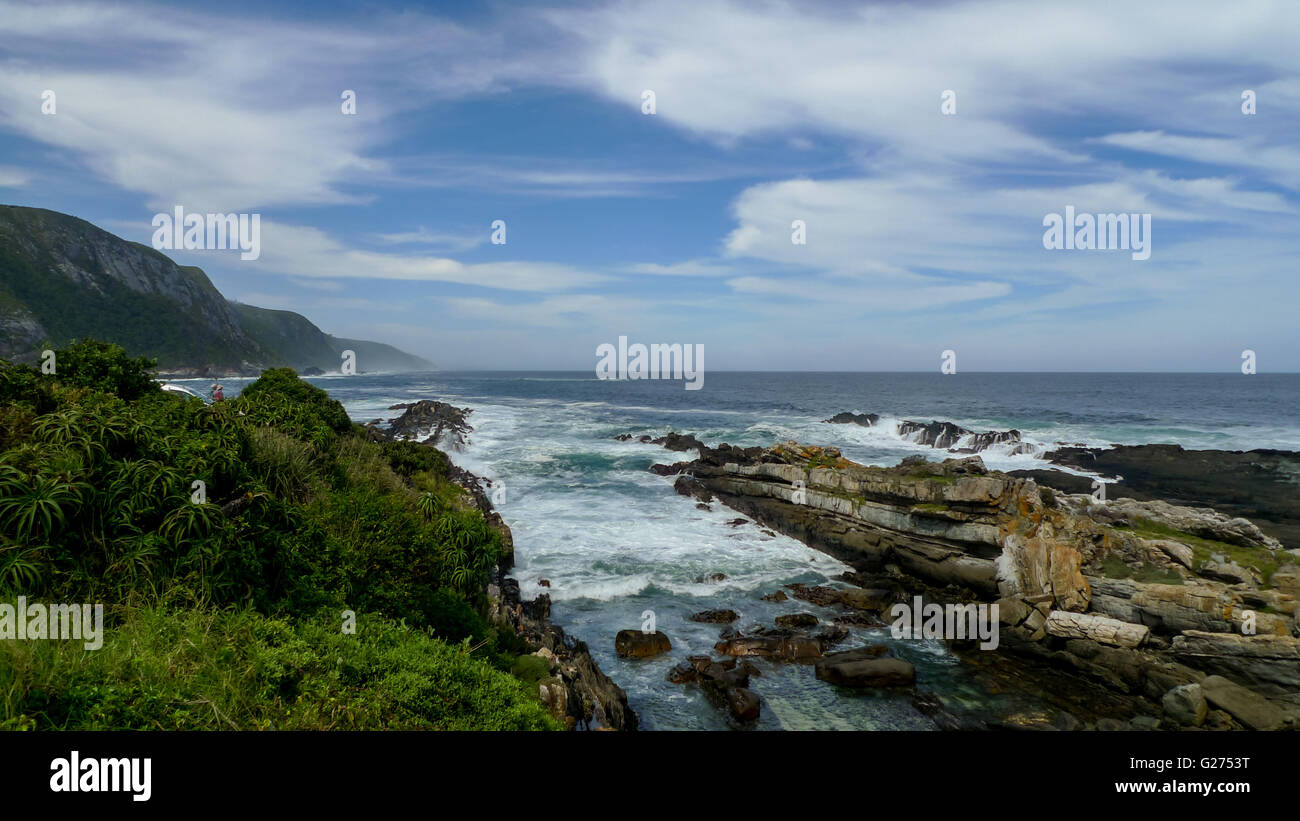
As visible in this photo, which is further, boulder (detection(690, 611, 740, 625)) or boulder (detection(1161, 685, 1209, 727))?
boulder (detection(690, 611, 740, 625))

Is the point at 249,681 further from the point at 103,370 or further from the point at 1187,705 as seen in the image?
the point at 1187,705

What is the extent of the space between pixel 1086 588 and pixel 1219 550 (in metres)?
5.92

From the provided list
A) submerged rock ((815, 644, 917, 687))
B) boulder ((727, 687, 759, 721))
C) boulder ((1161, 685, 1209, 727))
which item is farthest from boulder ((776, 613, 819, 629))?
boulder ((1161, 685, 1209, 727))

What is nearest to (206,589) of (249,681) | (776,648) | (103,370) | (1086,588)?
(249,681)

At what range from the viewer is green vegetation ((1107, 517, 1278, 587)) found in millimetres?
16562

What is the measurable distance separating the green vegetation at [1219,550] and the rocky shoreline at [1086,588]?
3.0 inches

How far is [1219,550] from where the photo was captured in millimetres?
17531

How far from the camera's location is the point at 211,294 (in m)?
155

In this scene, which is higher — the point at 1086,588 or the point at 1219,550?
the point at 1219,550

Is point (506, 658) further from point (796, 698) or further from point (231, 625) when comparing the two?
point (796, 698)

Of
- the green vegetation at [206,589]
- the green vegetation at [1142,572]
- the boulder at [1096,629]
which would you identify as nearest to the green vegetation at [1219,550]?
the green vegetation at [1142,572]

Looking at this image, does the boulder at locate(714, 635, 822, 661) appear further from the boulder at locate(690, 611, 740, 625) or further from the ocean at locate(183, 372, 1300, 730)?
the boulder at locate(690, 611, 740, 625)

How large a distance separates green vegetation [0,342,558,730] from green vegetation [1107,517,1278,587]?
21683 mm
